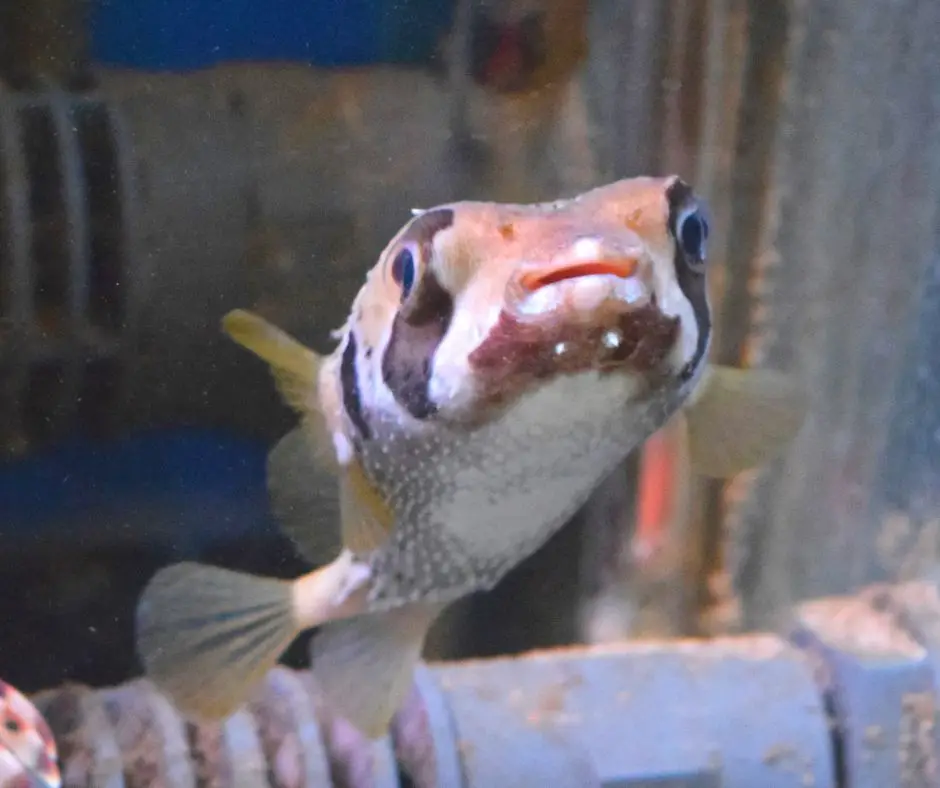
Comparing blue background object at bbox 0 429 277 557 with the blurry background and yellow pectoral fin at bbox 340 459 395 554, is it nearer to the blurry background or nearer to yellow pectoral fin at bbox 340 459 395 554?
the blurry background

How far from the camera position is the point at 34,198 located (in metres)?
1.51

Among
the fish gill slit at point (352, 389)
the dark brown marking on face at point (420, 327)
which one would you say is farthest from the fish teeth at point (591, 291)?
the fish gill slit at point (352, 389)

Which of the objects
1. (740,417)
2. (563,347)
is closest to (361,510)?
(563,347)

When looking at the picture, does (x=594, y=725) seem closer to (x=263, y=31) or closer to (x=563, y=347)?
(x=563, y=347)

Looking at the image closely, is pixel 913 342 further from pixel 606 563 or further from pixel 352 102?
pixel 352 102

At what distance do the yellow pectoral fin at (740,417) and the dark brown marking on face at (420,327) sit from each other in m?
0.41

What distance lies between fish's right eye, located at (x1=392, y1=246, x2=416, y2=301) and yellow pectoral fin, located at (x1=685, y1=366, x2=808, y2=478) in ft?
1.39

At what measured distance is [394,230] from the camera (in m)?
1.67

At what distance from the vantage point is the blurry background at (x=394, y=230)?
5.12ft

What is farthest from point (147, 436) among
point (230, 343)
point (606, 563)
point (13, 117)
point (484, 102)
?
point (606, 563)

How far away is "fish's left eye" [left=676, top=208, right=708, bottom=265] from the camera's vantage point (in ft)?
2.93

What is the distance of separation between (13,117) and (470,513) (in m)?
0.94

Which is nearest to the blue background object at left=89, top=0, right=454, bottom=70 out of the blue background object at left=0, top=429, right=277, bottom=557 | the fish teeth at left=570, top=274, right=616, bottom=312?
the blue background object at left=0, top=429, right=277, bottom=557

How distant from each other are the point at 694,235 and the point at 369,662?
2.29 feet
